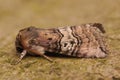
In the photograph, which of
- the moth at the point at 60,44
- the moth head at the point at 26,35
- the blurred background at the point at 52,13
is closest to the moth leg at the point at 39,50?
the moth at the point at 60,44

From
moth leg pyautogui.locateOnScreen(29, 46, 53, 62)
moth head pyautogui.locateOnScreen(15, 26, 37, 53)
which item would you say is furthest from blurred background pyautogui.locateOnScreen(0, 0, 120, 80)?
moth leg pyautogui.locateOnScreen(29, 46, 53, 62)

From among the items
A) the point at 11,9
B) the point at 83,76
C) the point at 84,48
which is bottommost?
the point at 83,76

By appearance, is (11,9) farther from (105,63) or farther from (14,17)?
(105,63)

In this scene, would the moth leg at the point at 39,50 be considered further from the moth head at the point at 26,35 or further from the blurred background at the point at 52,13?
the blurred background at the point at 52,13

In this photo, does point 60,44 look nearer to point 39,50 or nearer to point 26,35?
point 39,50

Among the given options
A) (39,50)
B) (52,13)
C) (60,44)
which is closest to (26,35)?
(39,50)

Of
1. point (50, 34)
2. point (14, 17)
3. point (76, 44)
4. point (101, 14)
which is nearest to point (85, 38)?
point (76, 44)
